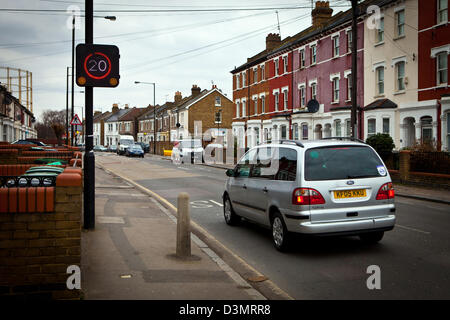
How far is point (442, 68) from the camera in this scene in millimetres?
23312

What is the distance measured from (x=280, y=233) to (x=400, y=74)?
71.9 ft

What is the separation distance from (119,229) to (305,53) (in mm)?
31134

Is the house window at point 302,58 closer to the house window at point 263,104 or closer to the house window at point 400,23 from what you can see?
the house window at point 263,104

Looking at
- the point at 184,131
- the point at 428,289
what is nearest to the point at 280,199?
the point at 428,289

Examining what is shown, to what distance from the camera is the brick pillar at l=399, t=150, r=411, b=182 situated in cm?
2019

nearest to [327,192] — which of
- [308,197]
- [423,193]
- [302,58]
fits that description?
[308,197]

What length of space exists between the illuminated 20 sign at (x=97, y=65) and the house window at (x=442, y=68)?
19913mm

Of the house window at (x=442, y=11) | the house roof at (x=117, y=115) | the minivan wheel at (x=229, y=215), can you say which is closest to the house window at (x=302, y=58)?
the house window at (x=442, y=11)

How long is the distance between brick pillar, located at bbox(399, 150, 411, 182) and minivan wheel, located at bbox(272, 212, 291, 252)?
14320 mm

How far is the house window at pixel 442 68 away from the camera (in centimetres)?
2308

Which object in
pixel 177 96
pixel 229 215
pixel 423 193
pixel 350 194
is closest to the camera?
Answer: pixel 350 194

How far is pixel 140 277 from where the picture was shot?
5672 millimetres

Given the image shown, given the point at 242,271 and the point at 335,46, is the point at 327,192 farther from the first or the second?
the point at 335,46

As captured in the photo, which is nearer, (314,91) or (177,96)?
(314,91)
